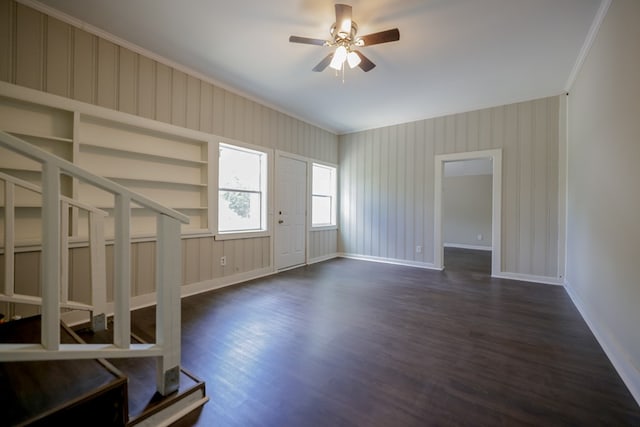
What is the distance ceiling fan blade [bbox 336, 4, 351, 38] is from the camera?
2.10 metres

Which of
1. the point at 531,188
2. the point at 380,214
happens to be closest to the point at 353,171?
the point at 380,214

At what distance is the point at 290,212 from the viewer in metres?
4.87

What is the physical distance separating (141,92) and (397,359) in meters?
3.68

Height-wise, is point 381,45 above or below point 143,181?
above

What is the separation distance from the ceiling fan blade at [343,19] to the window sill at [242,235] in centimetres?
286

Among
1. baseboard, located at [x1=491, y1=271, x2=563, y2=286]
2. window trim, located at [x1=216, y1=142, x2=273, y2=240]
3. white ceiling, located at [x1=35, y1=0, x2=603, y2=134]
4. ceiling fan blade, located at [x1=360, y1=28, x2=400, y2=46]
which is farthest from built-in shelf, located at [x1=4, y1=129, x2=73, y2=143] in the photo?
baseboard, located at [x1=491, y1=271, x2=563, y2=286]

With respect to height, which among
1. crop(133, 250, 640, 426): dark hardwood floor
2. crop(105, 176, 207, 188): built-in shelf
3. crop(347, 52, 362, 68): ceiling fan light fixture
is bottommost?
crop(133, 250, 640, 426): dark hardwood floor

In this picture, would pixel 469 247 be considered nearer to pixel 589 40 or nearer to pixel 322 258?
pixel 322 258

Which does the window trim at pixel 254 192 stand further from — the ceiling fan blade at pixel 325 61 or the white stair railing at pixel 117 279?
the white stair railing at pixel 117 279

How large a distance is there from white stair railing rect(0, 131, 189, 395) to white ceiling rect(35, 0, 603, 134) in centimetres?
192

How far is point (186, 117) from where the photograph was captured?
10.9 ft

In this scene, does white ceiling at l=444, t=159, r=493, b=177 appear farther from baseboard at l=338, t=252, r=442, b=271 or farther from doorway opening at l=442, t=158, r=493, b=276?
baseboard at l=338, t=252, r=442, b=271

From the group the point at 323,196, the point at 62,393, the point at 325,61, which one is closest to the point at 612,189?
the point at 325,61

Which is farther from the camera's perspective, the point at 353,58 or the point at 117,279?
the point at 353,58
